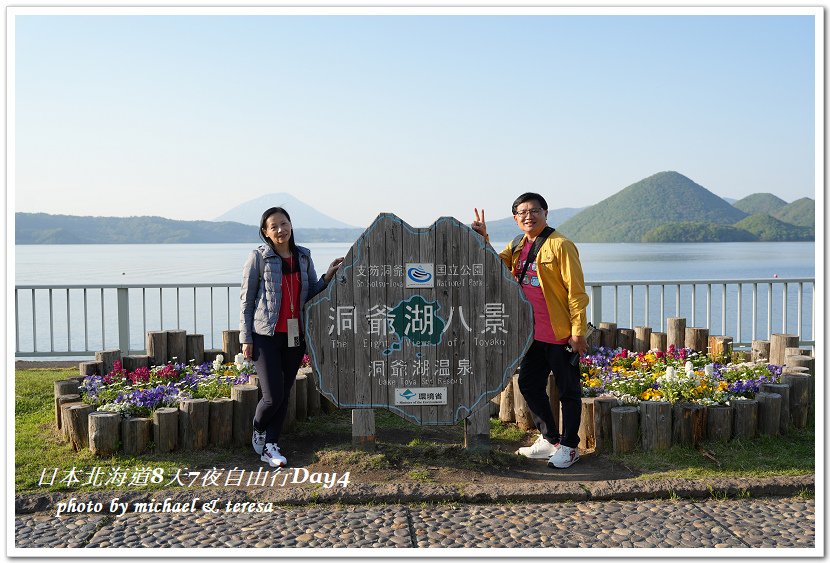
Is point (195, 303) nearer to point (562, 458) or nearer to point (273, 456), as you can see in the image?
point (273, 456)

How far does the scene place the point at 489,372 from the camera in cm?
517

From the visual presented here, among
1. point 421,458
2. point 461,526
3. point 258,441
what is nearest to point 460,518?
point 461,526

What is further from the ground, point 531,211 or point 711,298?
point 531,211

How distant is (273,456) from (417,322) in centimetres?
137

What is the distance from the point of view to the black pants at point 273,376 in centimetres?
515

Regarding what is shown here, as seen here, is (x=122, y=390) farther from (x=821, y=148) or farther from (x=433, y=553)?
(x=821, y=148)

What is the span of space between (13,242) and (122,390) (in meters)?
1.64

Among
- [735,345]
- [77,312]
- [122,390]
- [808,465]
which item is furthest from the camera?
[77,312]

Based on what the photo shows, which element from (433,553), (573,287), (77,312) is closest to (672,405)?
(573,287)

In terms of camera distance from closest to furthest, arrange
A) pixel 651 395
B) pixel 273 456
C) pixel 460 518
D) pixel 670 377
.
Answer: pixel 460 518
pixel 273 456
pixel 651 395
pixel 670 377

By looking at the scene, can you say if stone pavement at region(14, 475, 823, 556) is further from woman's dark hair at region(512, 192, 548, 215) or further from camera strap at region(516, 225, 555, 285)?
woman's dark hair at region(512, 192, 548, 215)

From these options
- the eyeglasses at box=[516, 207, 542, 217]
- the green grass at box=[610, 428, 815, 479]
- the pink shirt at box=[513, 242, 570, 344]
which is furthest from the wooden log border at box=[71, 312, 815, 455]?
the eyeglasses at box=[516, 207, 542, 217]

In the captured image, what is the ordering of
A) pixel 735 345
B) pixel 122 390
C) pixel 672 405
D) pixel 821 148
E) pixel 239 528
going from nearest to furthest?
1. pixel 239 528
2. pixel 821 148
3. pixel 672 405
4. pixel 122 390
5. pixel 735 345

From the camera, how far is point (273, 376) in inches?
204
